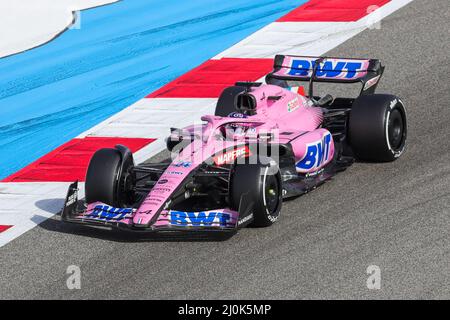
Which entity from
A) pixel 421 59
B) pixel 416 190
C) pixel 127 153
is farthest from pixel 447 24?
pixel 127 153

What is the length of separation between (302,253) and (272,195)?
2.87 feet

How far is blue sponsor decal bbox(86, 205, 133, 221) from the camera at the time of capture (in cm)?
995

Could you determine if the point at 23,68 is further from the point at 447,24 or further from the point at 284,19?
the point at 447,24

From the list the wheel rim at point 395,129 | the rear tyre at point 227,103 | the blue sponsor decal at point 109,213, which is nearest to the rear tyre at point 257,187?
the blue sponsor decal at point 109,213

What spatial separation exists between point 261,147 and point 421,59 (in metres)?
5.19

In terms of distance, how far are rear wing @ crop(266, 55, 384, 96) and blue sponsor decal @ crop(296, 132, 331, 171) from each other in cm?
118

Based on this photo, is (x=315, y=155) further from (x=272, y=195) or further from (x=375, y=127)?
(x=272, y=195)

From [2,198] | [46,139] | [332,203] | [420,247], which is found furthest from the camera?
[46,139]

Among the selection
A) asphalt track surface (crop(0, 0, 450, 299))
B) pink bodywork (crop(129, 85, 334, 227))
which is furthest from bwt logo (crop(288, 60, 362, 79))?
asphalt track surface (crop(0, 0, 450, 299))

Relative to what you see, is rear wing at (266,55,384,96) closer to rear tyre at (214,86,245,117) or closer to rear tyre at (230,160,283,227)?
rear tyre at (214,86,245,117)

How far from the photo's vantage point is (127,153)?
420 inches

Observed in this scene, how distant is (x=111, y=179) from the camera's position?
1041cm

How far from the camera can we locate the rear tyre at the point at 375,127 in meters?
11.2

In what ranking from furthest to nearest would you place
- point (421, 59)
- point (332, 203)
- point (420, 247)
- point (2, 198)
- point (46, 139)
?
1. point (421, 59)
2. point (46, 139)
3. point (2, 198)
4. point (332, 203)
5. point (420, 247)
